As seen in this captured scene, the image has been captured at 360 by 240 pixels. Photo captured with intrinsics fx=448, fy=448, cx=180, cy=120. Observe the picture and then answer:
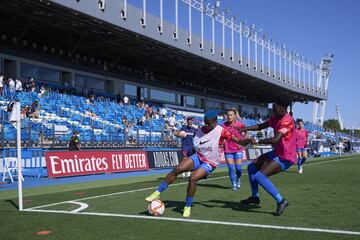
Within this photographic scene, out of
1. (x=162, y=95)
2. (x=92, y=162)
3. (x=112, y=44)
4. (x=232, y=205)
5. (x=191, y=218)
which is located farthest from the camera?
(x=162, y=95)

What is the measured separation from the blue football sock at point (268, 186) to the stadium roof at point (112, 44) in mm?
9693

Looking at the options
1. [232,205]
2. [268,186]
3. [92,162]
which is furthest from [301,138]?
[268,186]

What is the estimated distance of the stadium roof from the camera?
2814 cm

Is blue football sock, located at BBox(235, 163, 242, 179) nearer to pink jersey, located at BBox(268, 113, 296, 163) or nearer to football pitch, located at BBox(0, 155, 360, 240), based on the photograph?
football pitch, located at BBox(0, 155, 360, 240)

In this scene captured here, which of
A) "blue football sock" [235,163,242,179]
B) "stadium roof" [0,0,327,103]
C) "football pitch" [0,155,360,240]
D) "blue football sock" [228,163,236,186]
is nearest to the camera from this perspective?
"football pitch" [0,155,360,240]

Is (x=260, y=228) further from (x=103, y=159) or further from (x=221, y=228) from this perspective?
Answer: (x=103, y=159)

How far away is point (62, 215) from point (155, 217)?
195 cm

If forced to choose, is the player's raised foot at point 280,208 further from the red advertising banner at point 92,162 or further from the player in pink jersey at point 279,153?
the red advertising banner at point 92,162

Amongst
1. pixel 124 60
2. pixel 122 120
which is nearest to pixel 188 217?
pixel 122 120

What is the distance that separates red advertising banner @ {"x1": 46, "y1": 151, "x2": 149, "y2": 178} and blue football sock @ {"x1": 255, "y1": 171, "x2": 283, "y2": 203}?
11.8 meters

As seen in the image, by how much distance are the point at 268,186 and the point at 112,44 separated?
3007 centimetres

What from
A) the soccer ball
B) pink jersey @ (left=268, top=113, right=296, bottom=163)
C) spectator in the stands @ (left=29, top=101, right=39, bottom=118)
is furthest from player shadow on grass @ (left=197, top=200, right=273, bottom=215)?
spectator in the stands @ (left=29, top=101, right=39, bottom=118)

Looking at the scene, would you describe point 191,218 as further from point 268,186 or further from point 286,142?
point 286,142

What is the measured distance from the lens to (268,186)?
834 centimetres
